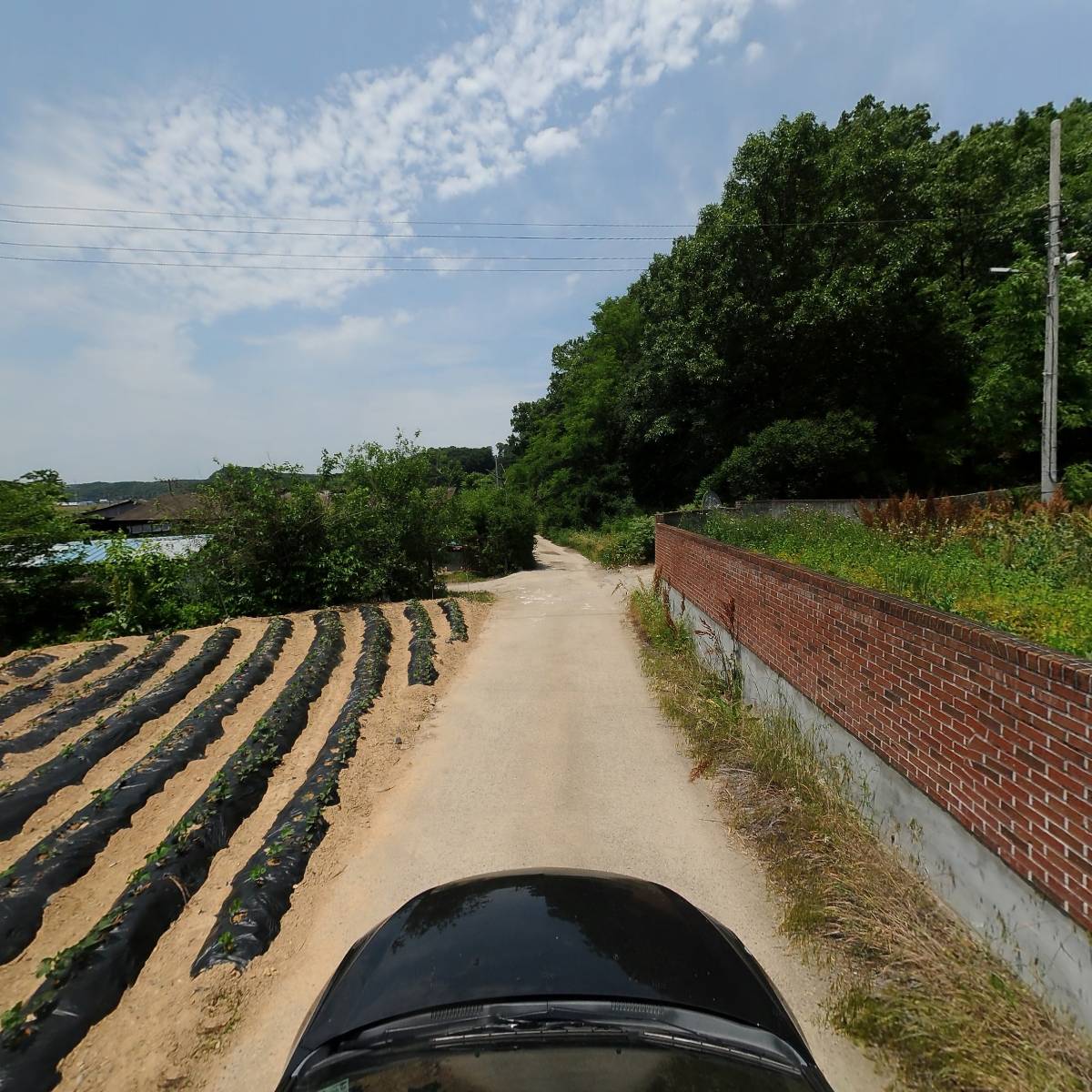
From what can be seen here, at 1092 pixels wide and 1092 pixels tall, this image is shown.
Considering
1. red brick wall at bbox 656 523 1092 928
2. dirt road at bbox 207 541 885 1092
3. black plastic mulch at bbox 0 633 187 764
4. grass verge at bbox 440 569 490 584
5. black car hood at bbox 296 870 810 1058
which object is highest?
red brick wall at bbox 656 523 1092 928

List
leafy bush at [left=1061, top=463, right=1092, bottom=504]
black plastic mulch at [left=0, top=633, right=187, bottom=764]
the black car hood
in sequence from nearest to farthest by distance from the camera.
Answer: the black car hood < black plastic mulch at [left=0, top=633, right=187, bottom=764] < leafy bush at [left=1061, top=463, right=1092, bottom=504]

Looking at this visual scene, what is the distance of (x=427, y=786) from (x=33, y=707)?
569cm

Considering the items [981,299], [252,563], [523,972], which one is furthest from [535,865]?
[981,299]

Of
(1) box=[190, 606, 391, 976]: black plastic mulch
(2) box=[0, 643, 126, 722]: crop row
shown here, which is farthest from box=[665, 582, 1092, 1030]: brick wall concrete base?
(2) box=[0, 643, 126, 722]: crop row

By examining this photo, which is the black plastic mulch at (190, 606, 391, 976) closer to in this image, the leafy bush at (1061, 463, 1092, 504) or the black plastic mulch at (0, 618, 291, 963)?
the black plastic mulch at (0, 618, 291, 963)

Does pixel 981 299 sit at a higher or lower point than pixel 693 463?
higher

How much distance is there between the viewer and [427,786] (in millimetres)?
5105

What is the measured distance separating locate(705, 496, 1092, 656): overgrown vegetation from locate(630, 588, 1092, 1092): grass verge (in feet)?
4.53

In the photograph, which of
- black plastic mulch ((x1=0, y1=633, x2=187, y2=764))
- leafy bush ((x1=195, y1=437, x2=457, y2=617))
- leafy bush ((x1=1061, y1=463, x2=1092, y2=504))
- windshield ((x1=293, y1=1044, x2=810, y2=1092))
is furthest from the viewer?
leafy bush ((x1=195, y1=437, x2=457, y2=617))

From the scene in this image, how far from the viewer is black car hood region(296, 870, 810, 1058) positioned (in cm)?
179

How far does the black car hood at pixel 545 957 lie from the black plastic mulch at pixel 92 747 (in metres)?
4.37

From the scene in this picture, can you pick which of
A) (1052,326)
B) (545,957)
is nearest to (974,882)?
(545,957)

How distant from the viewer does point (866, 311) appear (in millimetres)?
19672

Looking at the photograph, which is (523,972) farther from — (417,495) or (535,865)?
(417,495)
